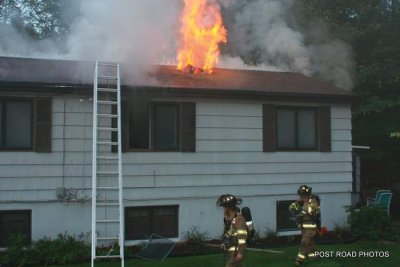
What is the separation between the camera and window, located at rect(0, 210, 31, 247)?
9539 mm

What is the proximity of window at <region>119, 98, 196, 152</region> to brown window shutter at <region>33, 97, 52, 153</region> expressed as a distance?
1.37m

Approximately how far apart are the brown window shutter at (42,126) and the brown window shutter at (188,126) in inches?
108

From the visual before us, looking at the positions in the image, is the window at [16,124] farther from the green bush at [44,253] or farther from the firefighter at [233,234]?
the firefighter at [233,234]

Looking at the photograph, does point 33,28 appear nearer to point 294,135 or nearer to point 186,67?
point 186,67

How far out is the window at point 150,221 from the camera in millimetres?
10352

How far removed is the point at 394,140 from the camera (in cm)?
1669

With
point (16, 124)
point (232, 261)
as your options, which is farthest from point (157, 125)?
point (232, 261)

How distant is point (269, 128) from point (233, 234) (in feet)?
16.3

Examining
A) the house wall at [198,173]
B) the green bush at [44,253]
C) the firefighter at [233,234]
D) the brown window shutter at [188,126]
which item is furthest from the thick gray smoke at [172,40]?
the firefighter at [233,234]

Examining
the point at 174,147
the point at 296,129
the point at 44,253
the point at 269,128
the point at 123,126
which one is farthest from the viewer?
the point at 296,129

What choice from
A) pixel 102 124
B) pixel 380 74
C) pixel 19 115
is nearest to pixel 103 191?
pixel 102 124

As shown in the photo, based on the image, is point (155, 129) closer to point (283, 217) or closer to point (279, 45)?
point (283, 217)

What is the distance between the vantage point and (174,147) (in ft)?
35.2

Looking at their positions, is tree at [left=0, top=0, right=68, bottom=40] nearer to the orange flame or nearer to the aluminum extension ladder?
the orange flame
